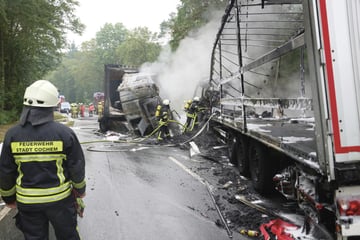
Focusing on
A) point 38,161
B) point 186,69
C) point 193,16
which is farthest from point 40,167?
point 193,16

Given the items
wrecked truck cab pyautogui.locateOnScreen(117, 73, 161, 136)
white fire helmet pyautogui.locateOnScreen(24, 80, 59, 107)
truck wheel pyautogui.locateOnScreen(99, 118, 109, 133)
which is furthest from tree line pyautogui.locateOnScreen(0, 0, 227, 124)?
white fire helmet pyautogui.locateOnScreen(24, 80, 59, 107)

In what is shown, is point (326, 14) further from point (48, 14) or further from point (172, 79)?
point (48, 14)

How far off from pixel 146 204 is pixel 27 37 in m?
16.5

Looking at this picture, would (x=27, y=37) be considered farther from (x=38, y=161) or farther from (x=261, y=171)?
(x=38, y=161)

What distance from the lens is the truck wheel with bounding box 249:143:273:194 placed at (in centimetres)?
507

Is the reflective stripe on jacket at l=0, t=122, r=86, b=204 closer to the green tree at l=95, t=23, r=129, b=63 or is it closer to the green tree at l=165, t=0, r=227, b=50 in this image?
the green tree at l=165, t=0, r=227, b=50

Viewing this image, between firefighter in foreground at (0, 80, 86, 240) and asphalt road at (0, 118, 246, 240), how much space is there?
4.42 feet

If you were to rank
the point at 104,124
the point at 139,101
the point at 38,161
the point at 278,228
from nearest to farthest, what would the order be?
1. the point at 38,161
2. the point at 278,228
3. the point at 139,101
4. the point at 104,124

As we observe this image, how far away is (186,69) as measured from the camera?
46.9 ft

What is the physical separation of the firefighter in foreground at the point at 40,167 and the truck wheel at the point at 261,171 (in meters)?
3.07

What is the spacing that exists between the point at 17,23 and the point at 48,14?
211 cm

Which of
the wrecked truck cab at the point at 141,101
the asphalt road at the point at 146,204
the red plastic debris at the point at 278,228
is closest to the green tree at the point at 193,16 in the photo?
the wrecked truck cab at the point at 141,101

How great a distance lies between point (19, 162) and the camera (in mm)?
2666

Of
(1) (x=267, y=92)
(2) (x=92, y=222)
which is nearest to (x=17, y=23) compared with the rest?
(1) (x=267, y=92)
